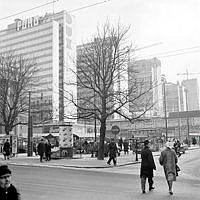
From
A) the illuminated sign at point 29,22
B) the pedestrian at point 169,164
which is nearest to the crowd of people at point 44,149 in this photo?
the pedestrian at point 169,164

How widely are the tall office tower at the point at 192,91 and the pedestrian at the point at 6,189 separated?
7831 cm

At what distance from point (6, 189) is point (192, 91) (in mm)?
95810

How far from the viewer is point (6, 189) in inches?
165

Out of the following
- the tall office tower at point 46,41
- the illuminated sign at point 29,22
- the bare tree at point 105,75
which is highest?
the illuminated sign at point 29,22

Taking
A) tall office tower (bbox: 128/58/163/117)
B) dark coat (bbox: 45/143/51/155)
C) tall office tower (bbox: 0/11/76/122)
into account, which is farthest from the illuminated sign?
dark coat (bbox: 45/143/51/155)

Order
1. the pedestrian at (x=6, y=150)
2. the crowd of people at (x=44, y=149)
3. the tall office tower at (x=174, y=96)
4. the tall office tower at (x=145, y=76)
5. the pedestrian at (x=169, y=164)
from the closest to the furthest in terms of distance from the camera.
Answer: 1. the pedestrian at (x=169, y=164)
2. the crowd of people at (x=44, y=149)
3. the pedestrian at (x=6, y=150)
4. the tall office tower at (x=145, y=76)
5. the tall office tower at (x=174, y=96)

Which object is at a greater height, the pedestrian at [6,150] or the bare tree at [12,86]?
the bare tree at [12,86]

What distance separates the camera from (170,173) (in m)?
11.4

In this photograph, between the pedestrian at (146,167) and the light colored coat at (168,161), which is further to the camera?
the pedestrian at (146,167)

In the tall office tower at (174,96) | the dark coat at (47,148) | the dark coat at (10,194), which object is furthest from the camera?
the tall office tower at (174,96)

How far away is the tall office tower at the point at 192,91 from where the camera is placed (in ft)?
286

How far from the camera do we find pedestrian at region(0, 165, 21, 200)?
415 centimetres

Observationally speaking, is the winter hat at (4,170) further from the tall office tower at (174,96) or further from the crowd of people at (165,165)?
the tall office tower at (174,96)

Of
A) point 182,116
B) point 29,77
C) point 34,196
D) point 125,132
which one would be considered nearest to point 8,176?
point 34,196
